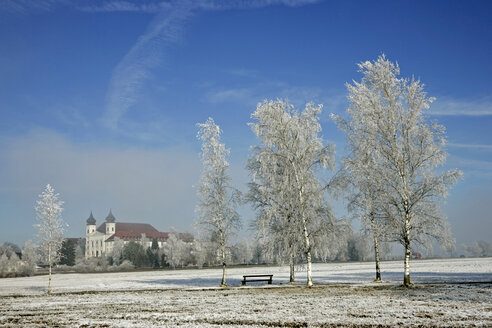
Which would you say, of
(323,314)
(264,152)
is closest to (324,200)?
(264,152)

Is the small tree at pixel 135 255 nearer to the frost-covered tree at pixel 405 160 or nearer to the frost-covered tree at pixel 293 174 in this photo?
the frost-covered tree at pixel 293 174

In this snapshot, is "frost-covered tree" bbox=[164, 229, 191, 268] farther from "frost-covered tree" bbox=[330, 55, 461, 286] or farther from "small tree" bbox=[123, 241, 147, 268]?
"frost-covered tree" bbox=[330, 55, 461, 286]

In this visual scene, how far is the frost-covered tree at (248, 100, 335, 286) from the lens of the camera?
102 ft

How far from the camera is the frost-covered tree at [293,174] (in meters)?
31.2

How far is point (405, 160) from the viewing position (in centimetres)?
2730

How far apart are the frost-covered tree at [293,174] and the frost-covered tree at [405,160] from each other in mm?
4543

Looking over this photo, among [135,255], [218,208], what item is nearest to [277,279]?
[218,208]

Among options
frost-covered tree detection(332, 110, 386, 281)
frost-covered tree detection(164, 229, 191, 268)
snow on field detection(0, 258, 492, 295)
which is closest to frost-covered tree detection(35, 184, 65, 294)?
snow on field detection(0, 258, 492, 295)

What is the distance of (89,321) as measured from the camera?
15945 millimetres

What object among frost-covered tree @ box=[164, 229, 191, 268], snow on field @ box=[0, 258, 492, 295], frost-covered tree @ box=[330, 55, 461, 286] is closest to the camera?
frost-covered tree @ box=[330, 55, 461, 286]

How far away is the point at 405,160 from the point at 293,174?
883cm

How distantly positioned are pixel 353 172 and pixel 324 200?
369 cm

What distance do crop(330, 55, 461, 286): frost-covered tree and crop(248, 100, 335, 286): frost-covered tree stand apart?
14.9ft

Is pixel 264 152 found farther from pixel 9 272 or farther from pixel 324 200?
pixel 9 272
